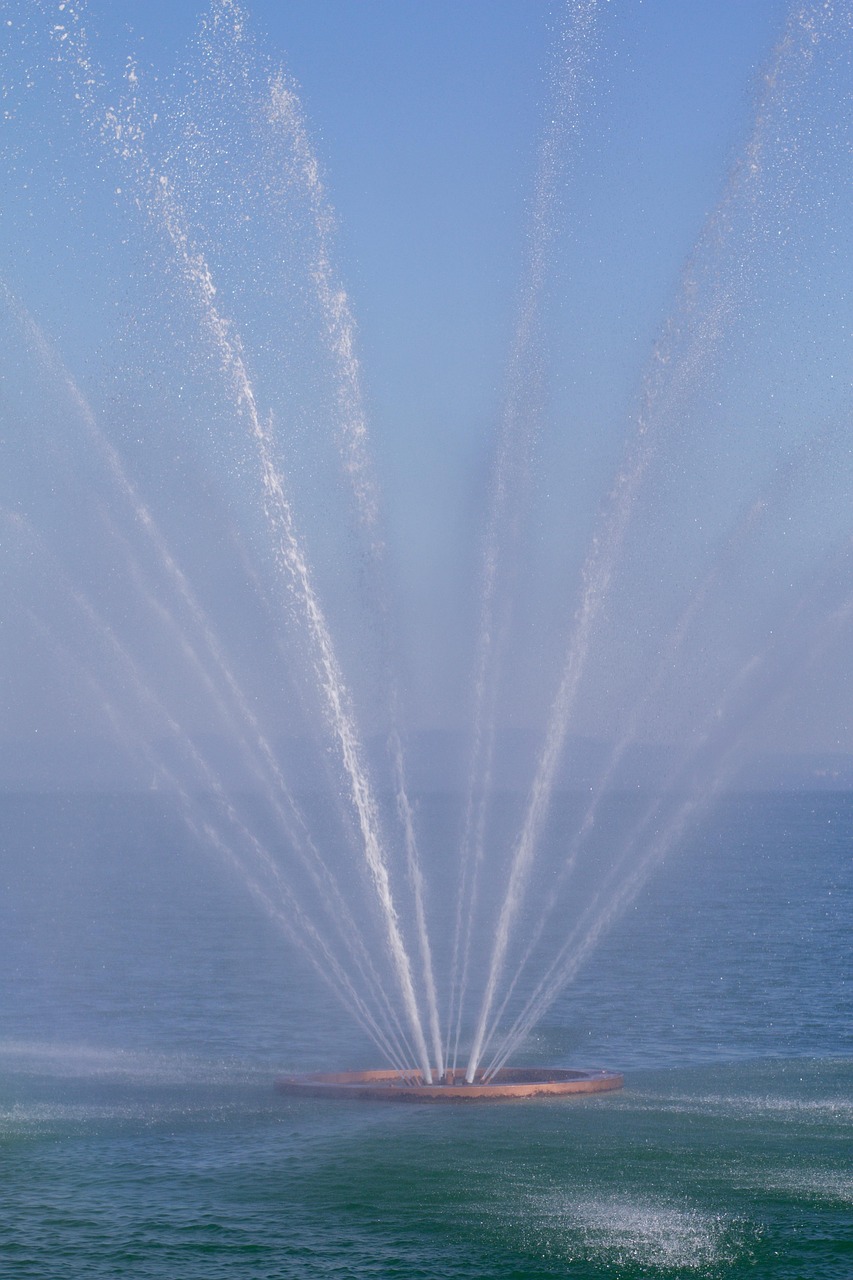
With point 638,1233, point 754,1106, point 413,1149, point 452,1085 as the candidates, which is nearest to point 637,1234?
point 638,1233

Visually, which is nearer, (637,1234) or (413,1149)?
(637,1234)

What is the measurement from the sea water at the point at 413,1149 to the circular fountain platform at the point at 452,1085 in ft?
1.92

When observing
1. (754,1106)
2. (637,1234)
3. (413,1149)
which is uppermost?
(754,1106)

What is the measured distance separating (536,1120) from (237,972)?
39921 mm

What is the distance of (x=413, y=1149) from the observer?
29.8 metres

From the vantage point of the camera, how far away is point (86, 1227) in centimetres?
2539

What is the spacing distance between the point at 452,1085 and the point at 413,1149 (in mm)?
5476

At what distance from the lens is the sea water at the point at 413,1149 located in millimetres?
23875

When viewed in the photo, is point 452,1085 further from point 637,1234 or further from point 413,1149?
point 637,1234

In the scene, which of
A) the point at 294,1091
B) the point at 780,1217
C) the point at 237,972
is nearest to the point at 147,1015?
the point at 237,972

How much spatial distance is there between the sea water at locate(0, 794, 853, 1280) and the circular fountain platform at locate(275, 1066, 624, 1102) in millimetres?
585

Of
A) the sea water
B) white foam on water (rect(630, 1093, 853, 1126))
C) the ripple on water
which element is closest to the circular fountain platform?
the sea water

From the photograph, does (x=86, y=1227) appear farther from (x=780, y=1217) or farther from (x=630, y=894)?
(x=630, y=894)

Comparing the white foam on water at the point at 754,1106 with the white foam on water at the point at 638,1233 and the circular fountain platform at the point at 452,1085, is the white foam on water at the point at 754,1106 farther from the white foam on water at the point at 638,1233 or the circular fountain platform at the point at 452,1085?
the white foam on water at the point at 638,1233
